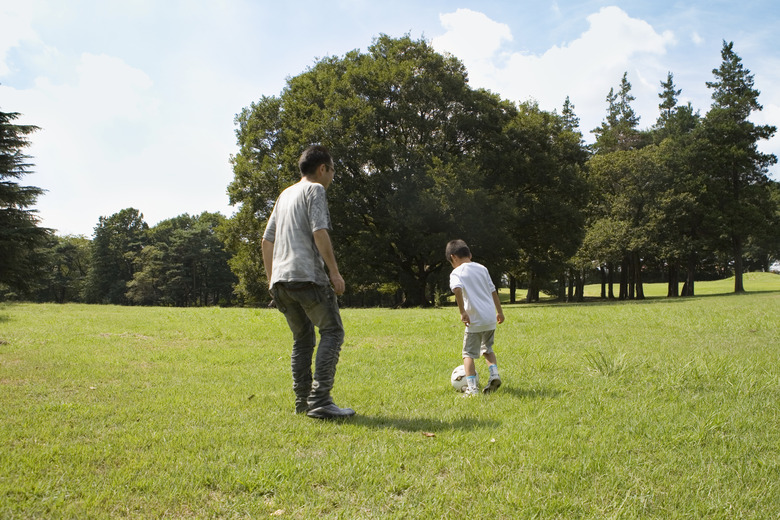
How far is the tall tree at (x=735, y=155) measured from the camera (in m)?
39.0

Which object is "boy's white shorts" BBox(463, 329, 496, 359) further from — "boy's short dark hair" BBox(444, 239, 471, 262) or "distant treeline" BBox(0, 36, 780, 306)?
"distant treeline" BBox(0, 36, 780, 306)

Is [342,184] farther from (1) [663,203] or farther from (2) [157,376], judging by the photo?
(1) [663,203]

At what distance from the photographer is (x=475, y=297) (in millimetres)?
5598

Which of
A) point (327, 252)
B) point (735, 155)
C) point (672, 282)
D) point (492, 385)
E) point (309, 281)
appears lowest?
point (492, 385)

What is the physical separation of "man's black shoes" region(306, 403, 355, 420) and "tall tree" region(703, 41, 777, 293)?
4270cm

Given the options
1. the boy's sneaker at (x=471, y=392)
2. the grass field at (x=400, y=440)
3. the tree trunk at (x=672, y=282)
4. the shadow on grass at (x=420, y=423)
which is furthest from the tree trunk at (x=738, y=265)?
the shadow on grass at (x=420, y=423)

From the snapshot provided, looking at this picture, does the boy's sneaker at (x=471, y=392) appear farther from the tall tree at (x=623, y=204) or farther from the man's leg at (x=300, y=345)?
the tall tree at (x=623, y=204)

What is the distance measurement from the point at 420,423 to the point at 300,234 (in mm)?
1963

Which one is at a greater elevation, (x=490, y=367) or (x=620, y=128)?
(x=620, y=128)

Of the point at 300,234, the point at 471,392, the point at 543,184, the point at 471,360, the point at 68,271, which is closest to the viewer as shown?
the point at 300,234

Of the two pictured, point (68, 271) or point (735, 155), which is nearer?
point (735, 155)

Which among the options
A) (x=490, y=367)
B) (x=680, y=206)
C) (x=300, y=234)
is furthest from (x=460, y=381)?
(x=680, y=206)

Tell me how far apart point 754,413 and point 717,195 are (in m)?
43.3

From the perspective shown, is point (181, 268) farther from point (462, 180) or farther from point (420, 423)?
point (420, 423)
